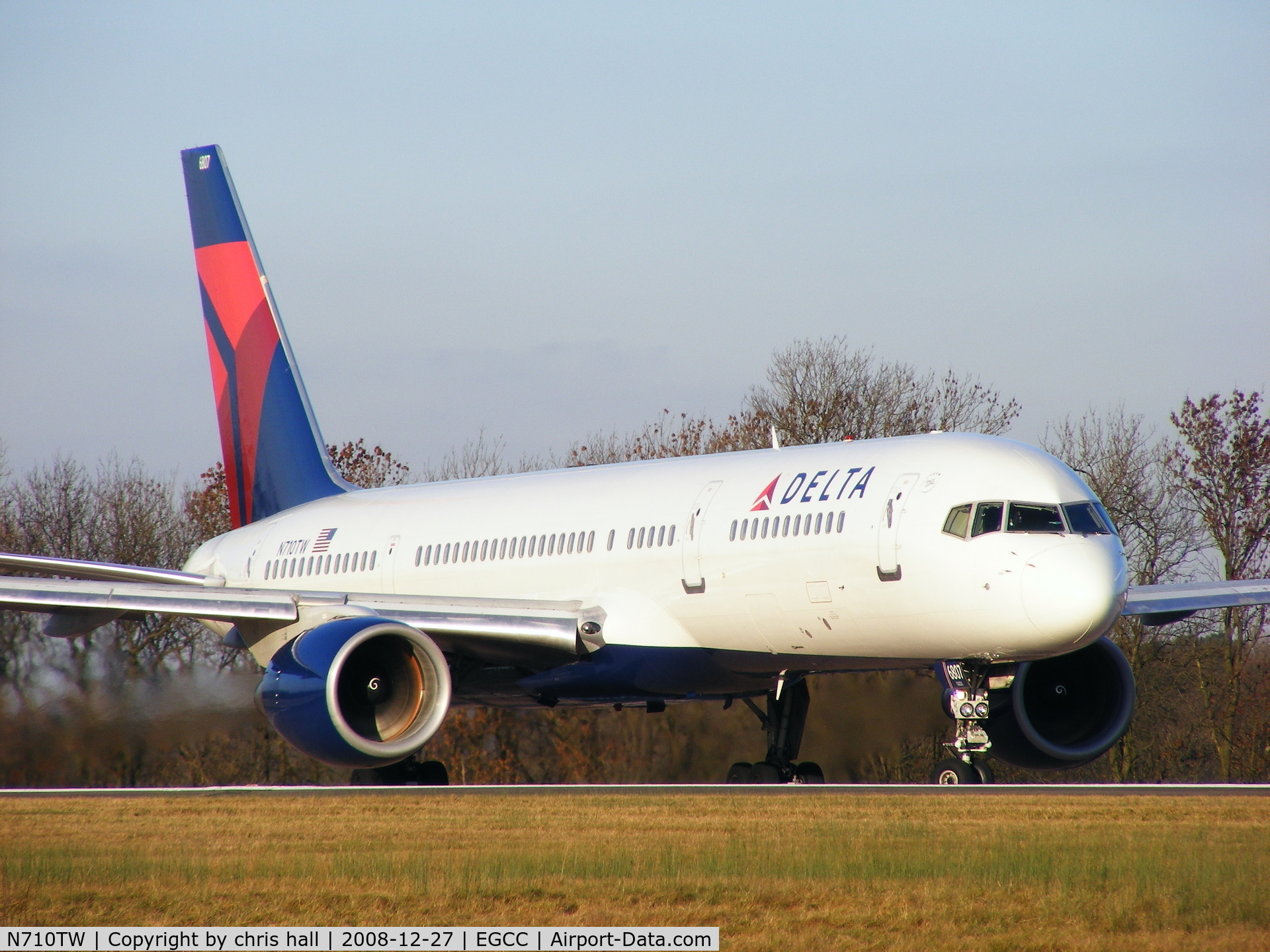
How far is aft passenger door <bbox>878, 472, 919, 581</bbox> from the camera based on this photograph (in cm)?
1598

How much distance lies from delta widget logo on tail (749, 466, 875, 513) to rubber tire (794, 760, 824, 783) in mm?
3548

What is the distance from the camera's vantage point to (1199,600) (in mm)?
18672

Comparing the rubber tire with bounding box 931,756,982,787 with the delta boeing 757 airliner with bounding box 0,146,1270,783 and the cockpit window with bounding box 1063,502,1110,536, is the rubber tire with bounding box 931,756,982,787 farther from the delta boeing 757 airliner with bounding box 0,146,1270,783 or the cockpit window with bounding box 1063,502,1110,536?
the cockpit window with bounding box 1063,502,1110,536

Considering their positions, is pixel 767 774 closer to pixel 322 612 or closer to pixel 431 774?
pixel 431 774

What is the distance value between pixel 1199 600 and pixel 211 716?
1097cm

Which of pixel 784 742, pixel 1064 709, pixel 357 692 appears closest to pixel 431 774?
pixel 357 692

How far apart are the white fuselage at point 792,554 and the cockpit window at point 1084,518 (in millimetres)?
100

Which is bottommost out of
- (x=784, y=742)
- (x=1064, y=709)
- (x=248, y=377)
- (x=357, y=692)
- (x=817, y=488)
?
(x=784, y=742)

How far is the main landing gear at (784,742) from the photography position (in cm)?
1902

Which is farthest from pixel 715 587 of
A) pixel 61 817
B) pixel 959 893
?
pixel 959 893

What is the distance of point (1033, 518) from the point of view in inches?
613

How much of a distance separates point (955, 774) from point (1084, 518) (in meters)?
2.68
